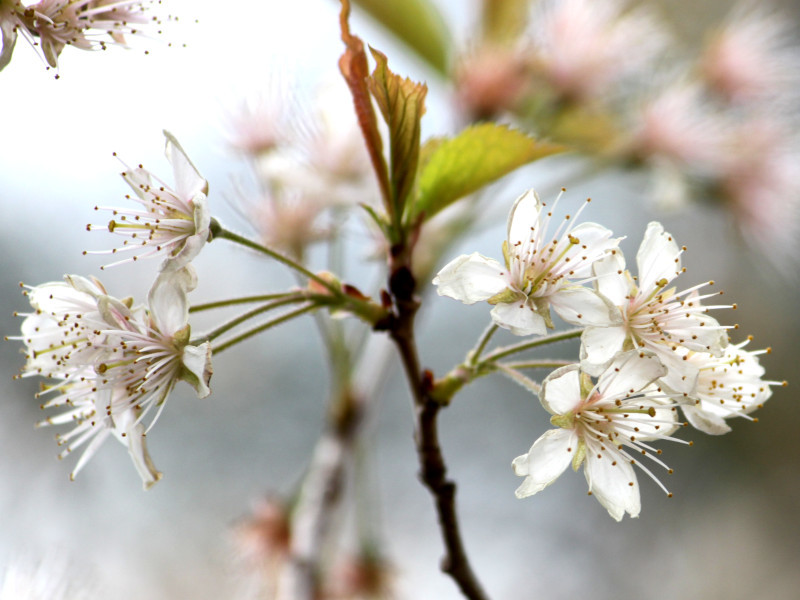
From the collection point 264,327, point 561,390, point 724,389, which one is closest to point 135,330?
point 264,327

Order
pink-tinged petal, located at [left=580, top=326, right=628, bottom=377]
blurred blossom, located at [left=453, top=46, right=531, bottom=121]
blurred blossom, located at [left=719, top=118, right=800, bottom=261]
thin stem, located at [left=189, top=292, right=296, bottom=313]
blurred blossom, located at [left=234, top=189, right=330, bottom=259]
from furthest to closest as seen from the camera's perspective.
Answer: blurred blossom, located at [left=719, top=118, right=800, bottom=261], blurred blossom, located at [left=453, top=46, right=531, bottom=121], blurred blossom, located at [left=234, top=189, right=330, bottom=259], thin stem, located at [left=189, top=292, right=296, bottom=313], pink-tinged petal, located at [left=580, top=326, right=628, bottom=377]

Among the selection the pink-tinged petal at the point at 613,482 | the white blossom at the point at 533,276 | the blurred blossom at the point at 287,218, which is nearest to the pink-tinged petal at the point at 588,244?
the white blossom at the point at 533,276

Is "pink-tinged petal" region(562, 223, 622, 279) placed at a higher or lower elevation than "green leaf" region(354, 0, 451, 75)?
lower

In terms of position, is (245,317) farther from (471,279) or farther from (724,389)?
(724,389)

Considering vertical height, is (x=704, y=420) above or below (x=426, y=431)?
below

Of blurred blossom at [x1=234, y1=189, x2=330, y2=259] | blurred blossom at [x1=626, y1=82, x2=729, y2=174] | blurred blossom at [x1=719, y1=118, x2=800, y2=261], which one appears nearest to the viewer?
blurred blossom at [x1=234, y1=189, x2=330, y2=259]

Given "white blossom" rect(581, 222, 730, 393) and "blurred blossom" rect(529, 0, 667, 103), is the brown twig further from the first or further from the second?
"blurred blossom" rect(529, 0, 667, 103)

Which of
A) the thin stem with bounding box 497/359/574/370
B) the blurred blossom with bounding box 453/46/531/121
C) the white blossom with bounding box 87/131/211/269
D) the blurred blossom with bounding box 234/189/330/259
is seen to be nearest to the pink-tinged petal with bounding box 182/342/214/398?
the white blossom with bounding box 87/131/211/269
